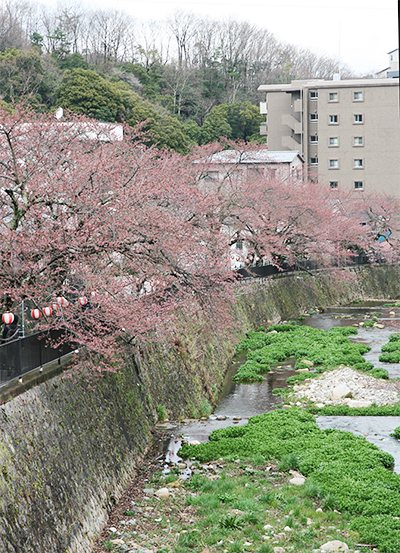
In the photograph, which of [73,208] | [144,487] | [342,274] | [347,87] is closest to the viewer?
[73,208]

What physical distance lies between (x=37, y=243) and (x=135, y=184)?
366cm

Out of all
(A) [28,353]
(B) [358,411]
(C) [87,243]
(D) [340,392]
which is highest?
(C) [87,243]

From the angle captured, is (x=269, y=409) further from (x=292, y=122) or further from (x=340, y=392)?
(x=292, y=122)

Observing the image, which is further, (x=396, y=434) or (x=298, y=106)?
(x=298, y=106)

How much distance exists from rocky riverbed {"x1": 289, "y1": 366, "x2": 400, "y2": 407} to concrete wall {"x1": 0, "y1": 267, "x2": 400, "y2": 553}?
3457 mm

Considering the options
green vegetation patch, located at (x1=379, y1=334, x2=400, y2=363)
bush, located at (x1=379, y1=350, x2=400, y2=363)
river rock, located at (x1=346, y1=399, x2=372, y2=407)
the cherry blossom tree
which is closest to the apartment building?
green vegetation patch, located at (x1=379, y1=334, x2=400, y2=363)

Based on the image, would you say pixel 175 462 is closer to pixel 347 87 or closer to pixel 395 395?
pixel 395 395

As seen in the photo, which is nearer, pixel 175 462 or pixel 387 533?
pixel 387 533

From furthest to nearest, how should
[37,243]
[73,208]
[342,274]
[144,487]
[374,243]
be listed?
1. [374,243]
2. [342,274]
3. [144,487]
4. [73,208]
5. [37,243]

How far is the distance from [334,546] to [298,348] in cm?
1728

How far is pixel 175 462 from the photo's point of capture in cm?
1344

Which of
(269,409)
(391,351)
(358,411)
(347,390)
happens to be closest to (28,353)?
(269,409)

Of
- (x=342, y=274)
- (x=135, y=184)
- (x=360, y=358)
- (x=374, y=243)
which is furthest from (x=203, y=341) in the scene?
(x=374, y=243)

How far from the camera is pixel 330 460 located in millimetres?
12469
